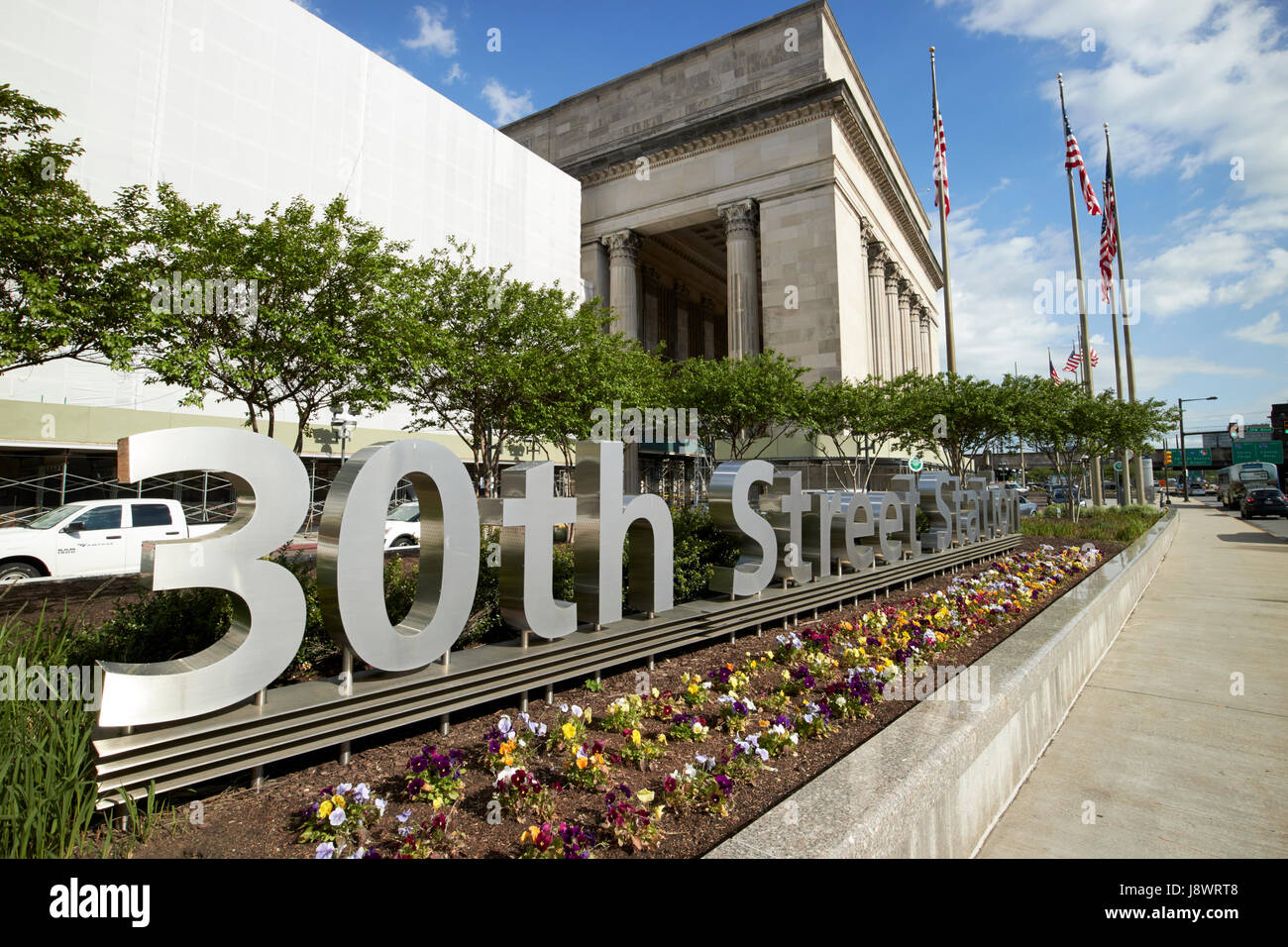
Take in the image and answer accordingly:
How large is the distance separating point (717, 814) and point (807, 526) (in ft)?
18.8

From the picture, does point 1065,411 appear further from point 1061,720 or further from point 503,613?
point 503,613

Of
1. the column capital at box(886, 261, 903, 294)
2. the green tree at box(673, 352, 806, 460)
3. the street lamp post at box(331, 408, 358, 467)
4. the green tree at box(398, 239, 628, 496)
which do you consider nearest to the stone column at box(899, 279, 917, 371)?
the column capital at box(886, 261, 903, 294)

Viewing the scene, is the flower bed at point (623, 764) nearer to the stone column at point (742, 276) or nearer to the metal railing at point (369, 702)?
the metal railing at point (369, 702)

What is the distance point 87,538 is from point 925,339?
198 ft

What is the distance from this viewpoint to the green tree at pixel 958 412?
24.0 meters

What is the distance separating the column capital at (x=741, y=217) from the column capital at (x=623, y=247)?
656cm

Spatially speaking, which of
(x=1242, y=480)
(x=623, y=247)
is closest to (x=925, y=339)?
(x=1242, y=480)

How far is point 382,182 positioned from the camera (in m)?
28.2

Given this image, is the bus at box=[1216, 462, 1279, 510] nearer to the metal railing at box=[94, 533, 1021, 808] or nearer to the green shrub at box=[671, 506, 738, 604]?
the green shrub at box=[671, 506, 738, 604]

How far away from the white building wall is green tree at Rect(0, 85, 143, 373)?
14.4 meters

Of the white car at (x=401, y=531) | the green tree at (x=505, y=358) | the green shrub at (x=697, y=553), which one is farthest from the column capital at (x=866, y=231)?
the green shrub at (x=697, y=553)

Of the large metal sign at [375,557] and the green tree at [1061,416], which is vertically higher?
the green tree at [1061,416]
